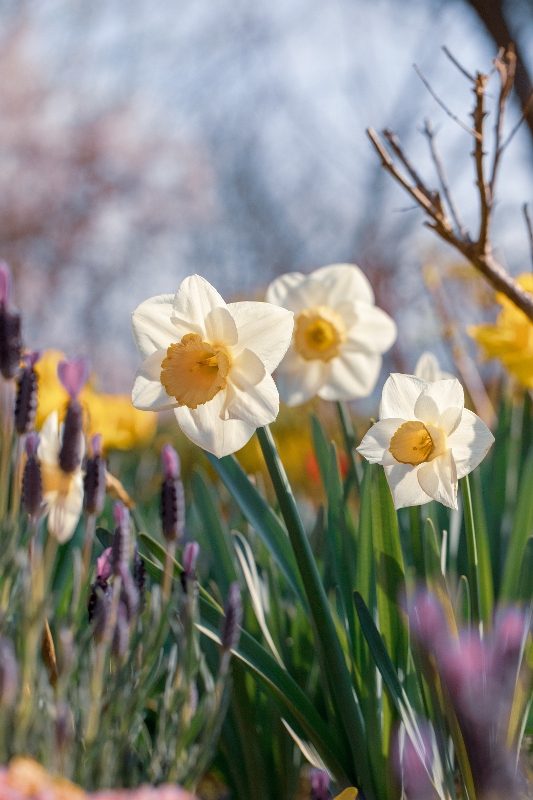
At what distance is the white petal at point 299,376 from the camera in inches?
36.0

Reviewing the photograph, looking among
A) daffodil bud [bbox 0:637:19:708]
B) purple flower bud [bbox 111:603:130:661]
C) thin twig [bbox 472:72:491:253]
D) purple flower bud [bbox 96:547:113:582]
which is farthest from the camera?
thin twig [bbox 472:72:491:253]

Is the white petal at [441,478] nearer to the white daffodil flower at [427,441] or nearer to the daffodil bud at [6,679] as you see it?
the white daffodil flower at [427,441]

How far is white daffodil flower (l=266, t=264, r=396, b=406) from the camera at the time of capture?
35.9 inches

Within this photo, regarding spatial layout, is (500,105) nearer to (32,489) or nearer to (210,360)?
(210,360)

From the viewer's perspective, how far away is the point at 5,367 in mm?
492

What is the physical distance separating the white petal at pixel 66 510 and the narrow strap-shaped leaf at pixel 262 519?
17cm

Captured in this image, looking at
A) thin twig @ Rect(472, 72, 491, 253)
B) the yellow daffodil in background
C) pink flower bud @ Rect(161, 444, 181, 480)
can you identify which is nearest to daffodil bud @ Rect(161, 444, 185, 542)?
pink flower bud @ Rect(161, 444, 181, 480)

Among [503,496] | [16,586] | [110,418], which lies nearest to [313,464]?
[110,418]

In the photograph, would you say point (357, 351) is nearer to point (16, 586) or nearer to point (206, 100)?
point (16, 586)

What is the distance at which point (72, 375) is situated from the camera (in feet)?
1.69

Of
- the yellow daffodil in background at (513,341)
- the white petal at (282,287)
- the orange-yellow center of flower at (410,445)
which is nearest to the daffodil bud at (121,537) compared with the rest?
the orange-yellow center of flower at (410,445)

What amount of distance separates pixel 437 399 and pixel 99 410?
105 centimetres

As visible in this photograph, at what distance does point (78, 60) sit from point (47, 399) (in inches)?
287

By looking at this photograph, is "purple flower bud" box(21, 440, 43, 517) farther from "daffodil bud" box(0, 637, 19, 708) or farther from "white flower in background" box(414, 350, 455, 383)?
"white flower in background" box(414, 350, 455, 383)
